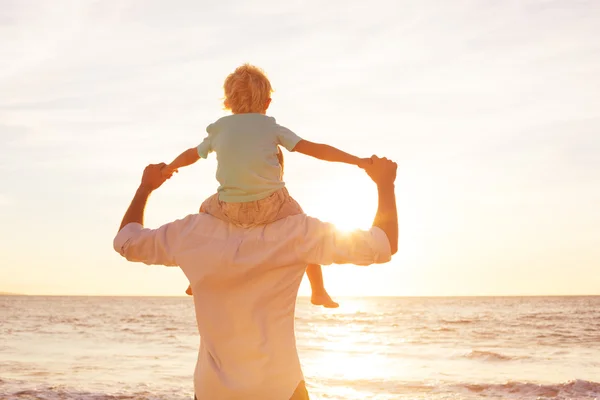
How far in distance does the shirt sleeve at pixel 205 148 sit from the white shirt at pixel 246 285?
0.26m

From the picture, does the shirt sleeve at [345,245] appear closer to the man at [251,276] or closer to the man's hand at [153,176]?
the man at [251,276]

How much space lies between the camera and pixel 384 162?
6.82 ft

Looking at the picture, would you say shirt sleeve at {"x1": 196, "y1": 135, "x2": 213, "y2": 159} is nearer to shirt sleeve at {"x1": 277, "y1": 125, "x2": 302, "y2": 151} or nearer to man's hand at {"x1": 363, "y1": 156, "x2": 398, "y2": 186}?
shirt sleeve at {"x1": 277, "y1": 125, "x2": 302, "y2": 151}

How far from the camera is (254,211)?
208 cm

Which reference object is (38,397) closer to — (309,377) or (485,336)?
(309,377)

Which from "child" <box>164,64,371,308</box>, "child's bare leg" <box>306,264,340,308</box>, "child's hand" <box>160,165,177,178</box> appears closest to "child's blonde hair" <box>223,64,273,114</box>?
"child" <box>164,64,371,308</box>

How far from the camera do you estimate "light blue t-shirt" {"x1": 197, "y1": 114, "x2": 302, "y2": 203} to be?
2.14m

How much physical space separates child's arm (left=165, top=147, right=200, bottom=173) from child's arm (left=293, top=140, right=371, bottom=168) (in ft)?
1.10

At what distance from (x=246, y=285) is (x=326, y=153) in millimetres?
479

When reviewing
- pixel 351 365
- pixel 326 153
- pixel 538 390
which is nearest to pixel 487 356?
pixel 351 365

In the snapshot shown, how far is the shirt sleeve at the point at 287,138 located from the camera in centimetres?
219

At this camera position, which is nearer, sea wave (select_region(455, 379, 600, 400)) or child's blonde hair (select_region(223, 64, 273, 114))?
child's blonde hair (select_region(223, 64, 273, 114))

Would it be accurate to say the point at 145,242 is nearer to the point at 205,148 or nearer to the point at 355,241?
the point at 205,148

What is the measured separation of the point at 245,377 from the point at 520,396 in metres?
11.7
